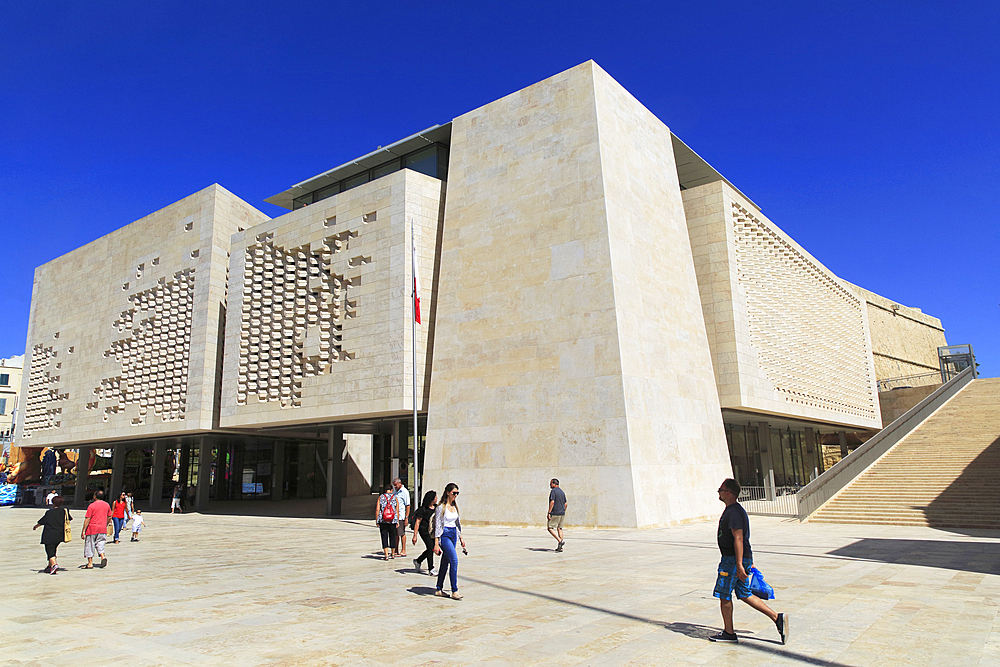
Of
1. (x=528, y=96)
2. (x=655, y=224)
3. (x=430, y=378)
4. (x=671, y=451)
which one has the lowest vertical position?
(x=671, y=451)

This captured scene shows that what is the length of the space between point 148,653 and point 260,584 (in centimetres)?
405

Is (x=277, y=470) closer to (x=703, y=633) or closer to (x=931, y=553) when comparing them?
(x=931, y=553)

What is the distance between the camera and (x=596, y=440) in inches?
725

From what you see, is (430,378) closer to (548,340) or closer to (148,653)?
(548,340)

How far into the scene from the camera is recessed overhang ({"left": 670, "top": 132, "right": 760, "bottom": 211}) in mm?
28078

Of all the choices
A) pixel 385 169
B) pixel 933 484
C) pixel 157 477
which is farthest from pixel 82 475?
pixel 933 484

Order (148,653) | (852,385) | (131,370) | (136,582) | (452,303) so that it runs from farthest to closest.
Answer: (852,385) → (131,370) → (452,303) → (136,582) → (148,653)

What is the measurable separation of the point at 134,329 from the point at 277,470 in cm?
1388

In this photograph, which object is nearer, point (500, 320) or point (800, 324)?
point (500, 320)

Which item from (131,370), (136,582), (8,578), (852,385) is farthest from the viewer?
(852,385)

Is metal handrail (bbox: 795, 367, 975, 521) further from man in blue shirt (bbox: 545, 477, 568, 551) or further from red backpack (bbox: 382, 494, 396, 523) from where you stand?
red backpack (bbox: 382, 494, 396, 523)

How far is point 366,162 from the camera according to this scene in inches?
1119

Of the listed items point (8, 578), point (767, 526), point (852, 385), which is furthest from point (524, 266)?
point (852, 385)

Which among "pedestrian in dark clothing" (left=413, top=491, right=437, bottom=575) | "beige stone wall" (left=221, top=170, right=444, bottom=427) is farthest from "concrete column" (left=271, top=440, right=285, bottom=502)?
"pedestrian in dark clothing" (left=413, top=491, right=437, bottom=575)
